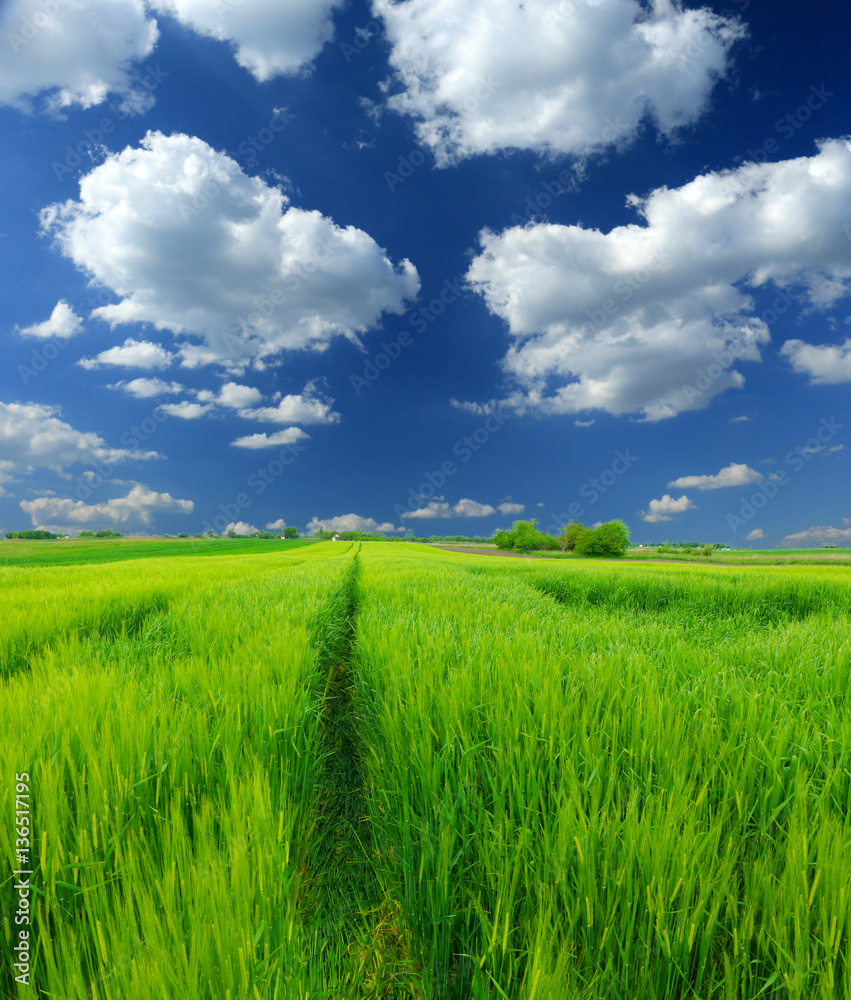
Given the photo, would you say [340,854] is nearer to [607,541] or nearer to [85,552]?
[85,552]

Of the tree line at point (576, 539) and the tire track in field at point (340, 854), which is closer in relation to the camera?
the tire track in field at point (340, 854)

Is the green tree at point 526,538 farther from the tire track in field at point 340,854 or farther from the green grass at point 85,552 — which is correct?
the tire track in field at point 340,854

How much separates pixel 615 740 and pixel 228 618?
341 cm

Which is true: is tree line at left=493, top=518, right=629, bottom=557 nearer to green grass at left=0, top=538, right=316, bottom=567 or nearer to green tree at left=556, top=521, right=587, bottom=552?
green tree at left=556, top=521, right=587, bottom=552

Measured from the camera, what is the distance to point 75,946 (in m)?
0.96

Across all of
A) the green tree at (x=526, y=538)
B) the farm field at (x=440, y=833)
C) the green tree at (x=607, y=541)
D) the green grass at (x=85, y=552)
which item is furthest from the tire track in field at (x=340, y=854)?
the green tree at (x=526, y=538)

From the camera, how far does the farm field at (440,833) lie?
97cm

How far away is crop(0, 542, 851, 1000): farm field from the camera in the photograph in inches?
38.2

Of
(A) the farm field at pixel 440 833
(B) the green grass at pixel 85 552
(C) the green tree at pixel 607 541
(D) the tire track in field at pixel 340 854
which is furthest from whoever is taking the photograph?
(C) the green tree at pixel 607 541

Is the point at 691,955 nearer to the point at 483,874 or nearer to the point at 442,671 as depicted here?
the point at 483,874

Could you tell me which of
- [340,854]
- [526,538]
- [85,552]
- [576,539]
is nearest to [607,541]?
[576,539]

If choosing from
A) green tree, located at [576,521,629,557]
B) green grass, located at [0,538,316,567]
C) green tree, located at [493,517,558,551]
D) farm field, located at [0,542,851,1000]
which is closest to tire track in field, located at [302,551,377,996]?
farm field, located at [0,542,851,1000]

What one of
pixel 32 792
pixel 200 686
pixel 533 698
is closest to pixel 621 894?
pixel 533 698

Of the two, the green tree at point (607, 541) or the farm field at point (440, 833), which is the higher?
the farm field at point (440, 833)
